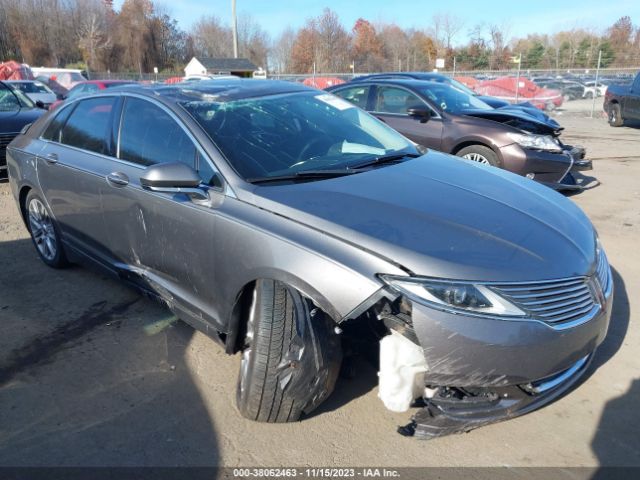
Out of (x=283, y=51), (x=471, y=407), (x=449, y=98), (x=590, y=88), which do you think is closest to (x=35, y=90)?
(x=449, y=98)

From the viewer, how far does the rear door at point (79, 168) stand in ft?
12.7

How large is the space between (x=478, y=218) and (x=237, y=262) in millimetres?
1240

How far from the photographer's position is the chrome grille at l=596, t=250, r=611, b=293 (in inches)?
106

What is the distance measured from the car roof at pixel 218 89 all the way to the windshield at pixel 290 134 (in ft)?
0.20

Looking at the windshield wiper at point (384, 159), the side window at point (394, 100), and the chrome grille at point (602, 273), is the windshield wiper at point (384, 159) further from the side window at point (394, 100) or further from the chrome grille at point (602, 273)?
the side window at point (394, 100)

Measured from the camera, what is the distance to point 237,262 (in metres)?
2.73

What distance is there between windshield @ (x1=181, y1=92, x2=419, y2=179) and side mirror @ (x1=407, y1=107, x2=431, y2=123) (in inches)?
136

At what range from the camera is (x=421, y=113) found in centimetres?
716

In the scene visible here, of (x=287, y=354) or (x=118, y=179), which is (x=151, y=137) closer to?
(x=118, y=179)

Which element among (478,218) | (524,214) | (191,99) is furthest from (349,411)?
(191,99)

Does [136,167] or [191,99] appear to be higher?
[191,99]

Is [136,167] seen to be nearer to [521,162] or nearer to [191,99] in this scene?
[191,99]

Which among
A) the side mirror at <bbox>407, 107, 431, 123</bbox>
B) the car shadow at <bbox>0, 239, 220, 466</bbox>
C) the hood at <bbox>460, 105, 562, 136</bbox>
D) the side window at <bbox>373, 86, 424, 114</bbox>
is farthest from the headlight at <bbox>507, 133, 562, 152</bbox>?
the car shadow at <bbox>0, 239, 220, 466</bbox>

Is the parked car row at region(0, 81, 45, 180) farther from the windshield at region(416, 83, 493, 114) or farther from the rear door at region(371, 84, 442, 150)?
the windshield at region(416, 83, 493, 114)
